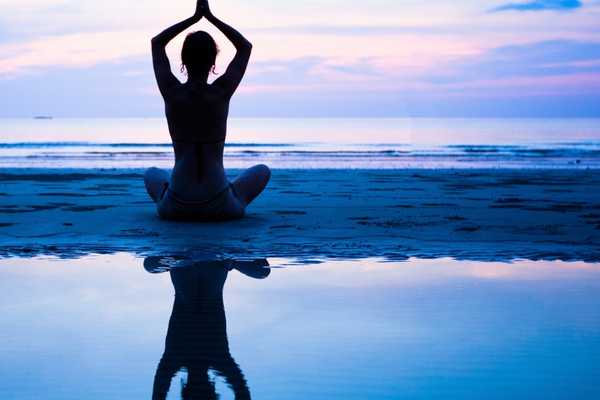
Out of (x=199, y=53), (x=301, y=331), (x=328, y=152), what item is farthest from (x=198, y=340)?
(x=328, y=152)

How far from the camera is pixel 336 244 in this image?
5.78 metres

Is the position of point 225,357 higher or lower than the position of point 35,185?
lower

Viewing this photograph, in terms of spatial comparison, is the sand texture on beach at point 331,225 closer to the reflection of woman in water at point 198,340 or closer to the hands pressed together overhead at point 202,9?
the reflection of woman in water at point 198,340

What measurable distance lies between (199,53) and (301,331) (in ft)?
11.8

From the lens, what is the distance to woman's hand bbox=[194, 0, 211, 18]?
6.36m

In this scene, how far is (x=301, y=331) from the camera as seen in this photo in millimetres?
3225

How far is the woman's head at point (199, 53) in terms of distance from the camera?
6.29 m

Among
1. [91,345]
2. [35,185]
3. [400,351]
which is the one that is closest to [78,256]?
[91,345]

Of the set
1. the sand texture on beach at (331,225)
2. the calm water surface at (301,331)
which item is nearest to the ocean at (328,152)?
the sand texture on beach at (331,225)

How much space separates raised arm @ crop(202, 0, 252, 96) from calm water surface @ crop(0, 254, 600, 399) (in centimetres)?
214

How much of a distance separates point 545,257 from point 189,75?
3.12 metres

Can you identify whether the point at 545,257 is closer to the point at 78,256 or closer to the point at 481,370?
the point at 481,370

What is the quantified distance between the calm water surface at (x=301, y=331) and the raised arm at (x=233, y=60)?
7.02 feet

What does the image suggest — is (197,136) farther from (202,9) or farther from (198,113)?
(202,9)
